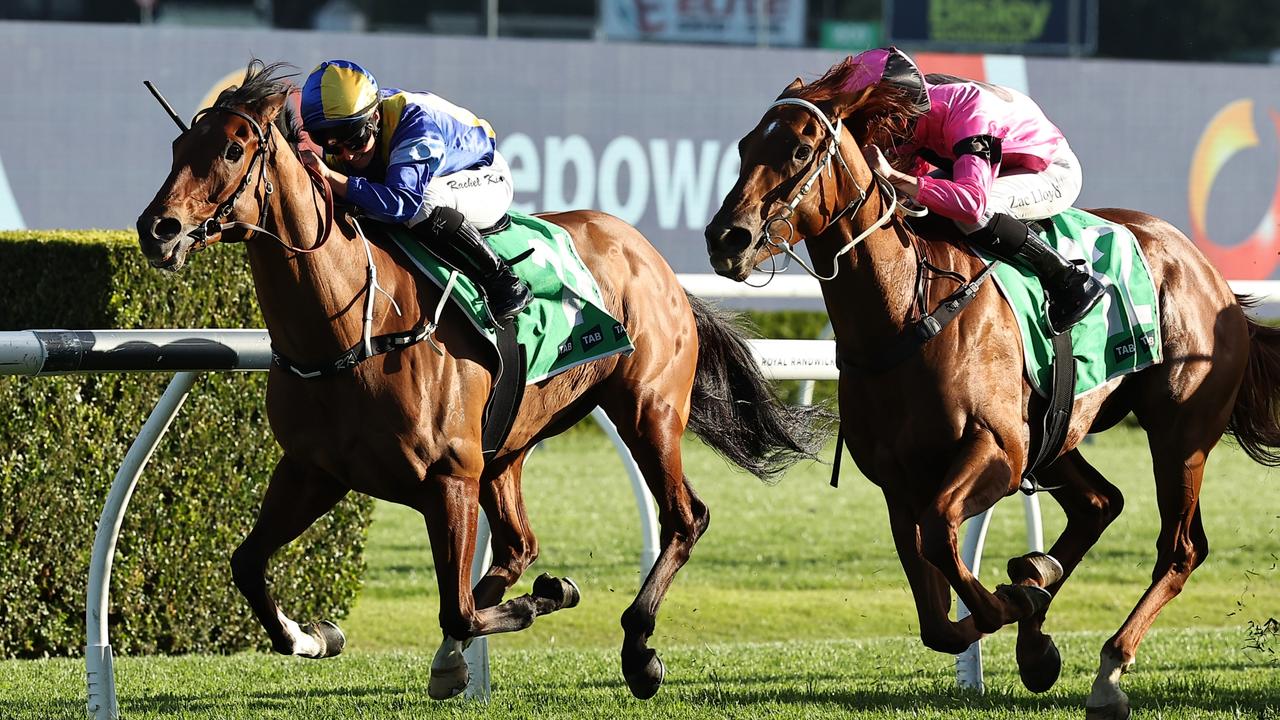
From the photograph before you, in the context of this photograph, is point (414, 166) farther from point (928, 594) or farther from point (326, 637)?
point (928, 594)

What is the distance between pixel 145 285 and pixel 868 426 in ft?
8.67

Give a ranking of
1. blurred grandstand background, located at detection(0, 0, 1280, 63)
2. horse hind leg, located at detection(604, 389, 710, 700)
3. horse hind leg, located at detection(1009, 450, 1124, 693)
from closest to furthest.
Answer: horse hind leg, located at detection(604, 389, 710, 700)
horse hind leg, located at detection(1009, 450, 1124, 693)
blurred grandstand background, located at detection(0, 0, 1280, 63)

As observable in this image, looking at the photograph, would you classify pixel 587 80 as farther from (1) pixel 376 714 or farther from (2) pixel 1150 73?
(1) pixel 376 714

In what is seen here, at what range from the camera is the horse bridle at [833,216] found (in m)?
3.52

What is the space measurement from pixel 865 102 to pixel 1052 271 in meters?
0.66

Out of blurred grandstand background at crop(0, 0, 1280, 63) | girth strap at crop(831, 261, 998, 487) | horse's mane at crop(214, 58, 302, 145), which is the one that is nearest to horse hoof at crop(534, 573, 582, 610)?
girth strap at crop(831, 261, 998, 487)

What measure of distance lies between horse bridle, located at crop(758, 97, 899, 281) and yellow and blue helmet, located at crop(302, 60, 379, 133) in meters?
0.93

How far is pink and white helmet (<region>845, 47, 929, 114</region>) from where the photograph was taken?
377cm

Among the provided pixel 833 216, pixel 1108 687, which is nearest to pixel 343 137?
pixel 833 216

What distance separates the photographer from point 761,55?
521 inches

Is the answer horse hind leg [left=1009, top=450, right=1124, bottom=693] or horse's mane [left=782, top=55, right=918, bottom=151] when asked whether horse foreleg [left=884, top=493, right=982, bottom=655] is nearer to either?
horse hind leg [left=1009, top=450, right=1124, bottom=693]

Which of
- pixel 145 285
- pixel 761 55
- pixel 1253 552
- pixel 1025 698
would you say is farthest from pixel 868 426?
pixel 761 55

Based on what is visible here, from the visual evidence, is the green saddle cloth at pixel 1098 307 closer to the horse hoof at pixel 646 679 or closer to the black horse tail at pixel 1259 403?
the black horse tail at pixel 1259 403

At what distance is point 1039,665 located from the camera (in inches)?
162
